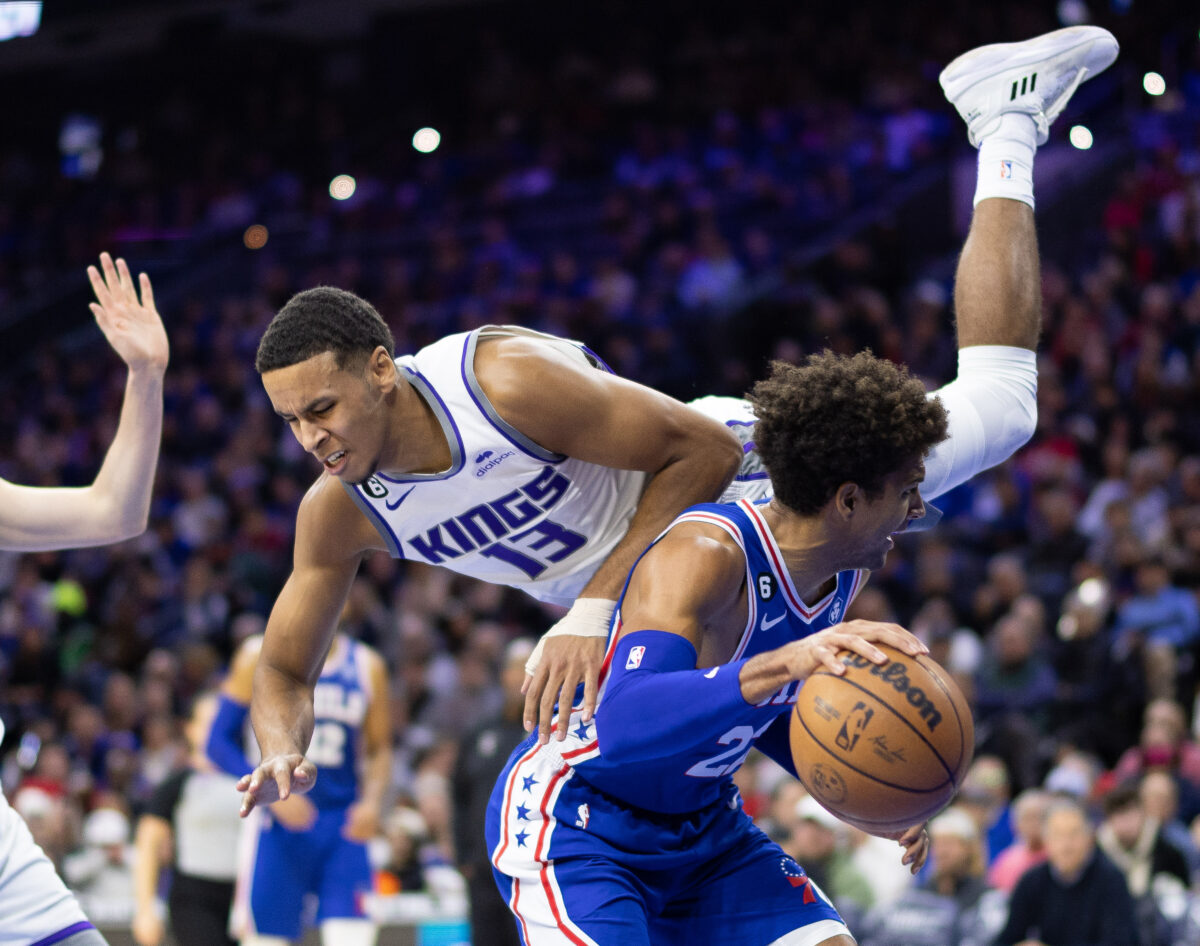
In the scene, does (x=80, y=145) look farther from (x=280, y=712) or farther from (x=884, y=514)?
(x=884, y=514)

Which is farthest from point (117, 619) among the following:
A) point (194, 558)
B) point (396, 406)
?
point (396, 406)

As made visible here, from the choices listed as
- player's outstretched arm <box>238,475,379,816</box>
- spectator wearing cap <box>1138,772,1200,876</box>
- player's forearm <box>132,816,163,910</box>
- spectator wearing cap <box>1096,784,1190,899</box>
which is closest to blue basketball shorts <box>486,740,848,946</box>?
player's outstretched arm <box>238,475,379,816</box>

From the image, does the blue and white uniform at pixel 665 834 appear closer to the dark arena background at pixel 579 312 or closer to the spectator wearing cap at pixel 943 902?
the dark arena background at pixel 579 312

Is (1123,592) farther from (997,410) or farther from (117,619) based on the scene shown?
(117,619)

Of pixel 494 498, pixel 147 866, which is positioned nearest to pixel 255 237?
pixel 147 866

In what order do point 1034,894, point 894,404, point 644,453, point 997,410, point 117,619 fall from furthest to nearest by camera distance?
point 117,619 → point 1034,894 → point 997,410 → point 644,453 → point 894,404

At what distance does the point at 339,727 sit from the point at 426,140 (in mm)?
12265

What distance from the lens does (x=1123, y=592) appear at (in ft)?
29.0

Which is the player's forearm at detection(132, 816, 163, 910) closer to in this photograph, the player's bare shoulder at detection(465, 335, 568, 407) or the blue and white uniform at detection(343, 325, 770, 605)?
the blue and white uniform at detection(343, 325, 770, 605)

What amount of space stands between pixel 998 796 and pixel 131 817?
5692 mm

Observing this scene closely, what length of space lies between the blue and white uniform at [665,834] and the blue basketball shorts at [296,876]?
11.1 feet

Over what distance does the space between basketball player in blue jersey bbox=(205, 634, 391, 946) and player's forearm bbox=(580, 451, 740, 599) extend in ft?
11.1

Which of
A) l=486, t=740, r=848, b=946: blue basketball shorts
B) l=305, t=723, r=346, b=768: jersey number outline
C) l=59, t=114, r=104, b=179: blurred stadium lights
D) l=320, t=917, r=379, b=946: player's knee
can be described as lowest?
l=320, t=917, r=379, b=946: player's knee

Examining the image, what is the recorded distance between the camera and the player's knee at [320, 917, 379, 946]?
666cm
